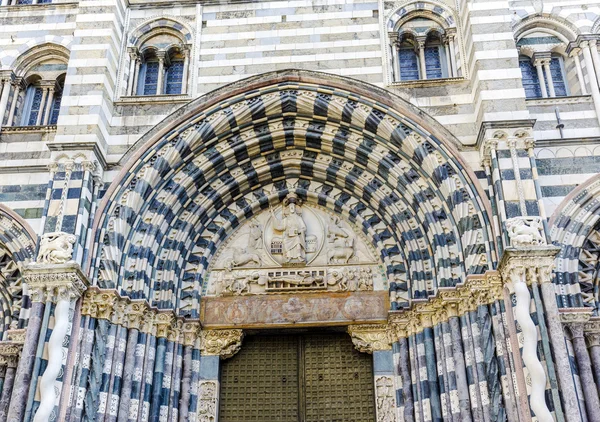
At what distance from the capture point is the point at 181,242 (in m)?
12.9

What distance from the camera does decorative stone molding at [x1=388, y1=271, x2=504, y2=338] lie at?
10.8 meters

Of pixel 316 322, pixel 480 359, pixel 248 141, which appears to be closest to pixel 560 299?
pixel 480 359

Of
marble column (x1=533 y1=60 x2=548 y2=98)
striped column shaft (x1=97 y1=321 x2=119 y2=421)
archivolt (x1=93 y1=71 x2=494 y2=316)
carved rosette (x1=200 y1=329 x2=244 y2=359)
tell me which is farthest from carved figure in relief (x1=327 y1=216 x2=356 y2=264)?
marble column (x1=533 y1=60 x2=548 y2=98)

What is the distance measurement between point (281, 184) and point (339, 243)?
1.69 metres

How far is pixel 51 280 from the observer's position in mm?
10727

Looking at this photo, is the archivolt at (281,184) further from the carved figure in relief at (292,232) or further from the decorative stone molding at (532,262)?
the decorative stone molding at (532,262)

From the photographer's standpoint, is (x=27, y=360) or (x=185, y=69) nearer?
(x=27, y=360)

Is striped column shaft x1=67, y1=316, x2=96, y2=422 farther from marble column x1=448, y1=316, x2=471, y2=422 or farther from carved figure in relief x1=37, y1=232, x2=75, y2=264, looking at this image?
marble column x1=448, y1=316, x2=471, y2=422

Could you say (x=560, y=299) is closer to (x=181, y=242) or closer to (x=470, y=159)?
(x=470, y=159)

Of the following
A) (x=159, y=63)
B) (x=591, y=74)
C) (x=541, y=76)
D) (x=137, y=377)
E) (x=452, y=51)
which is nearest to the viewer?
(x=137, y=377)

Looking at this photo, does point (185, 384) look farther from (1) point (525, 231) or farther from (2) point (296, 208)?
(1) point (525, 231)

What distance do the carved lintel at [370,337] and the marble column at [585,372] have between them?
2.99 m

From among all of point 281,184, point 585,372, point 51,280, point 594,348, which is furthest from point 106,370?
point 594,348

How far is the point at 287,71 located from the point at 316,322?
15.2 feet
